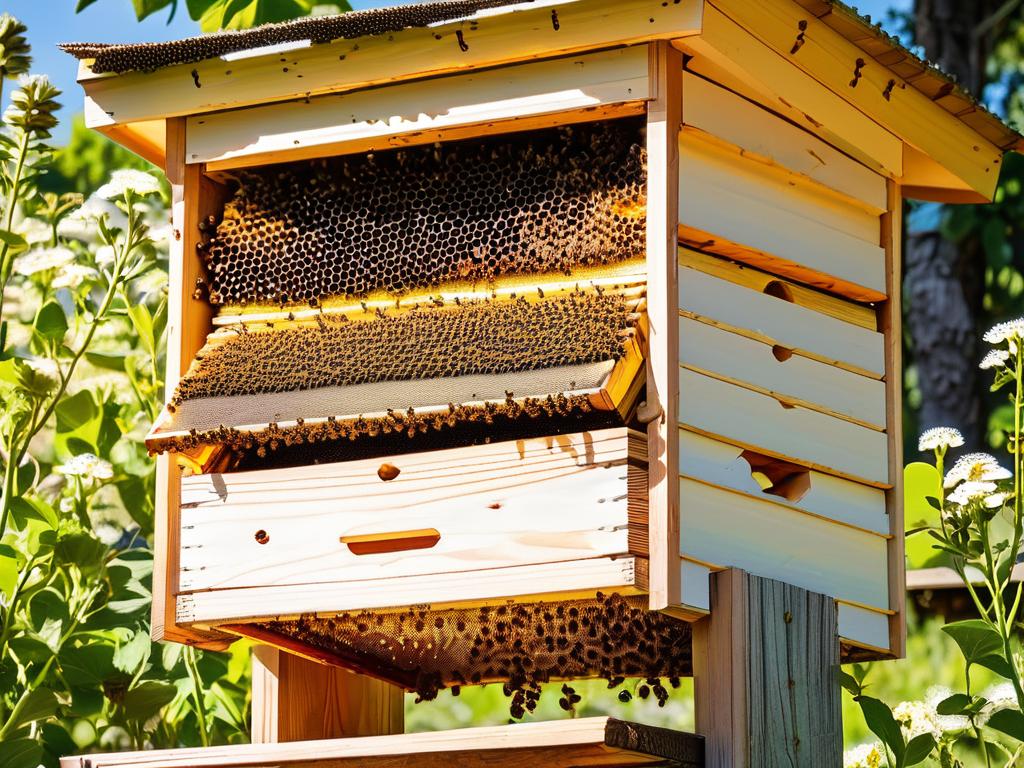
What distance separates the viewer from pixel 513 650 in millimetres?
3645

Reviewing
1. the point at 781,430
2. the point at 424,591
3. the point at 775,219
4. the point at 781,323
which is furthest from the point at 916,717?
the point at 424,591

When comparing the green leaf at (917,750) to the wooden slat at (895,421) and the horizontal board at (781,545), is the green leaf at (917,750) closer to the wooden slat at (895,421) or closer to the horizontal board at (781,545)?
the wooden slat at (895,421)

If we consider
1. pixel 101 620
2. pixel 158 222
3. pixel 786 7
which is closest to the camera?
pixel 786 7

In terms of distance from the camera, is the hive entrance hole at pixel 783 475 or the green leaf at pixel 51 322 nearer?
the hive entrance hole at pixel 783 475

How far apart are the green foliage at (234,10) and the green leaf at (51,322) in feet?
3.41

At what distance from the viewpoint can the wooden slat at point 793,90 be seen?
10.6ft

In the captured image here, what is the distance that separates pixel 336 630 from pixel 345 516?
0.48 m

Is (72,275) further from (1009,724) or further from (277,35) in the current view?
(1009,724)

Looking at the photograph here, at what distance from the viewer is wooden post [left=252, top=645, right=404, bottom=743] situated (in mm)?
3711

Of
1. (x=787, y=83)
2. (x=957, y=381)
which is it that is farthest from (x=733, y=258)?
(x=957, y=381)

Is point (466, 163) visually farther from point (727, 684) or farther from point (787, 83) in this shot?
point (727, 684)

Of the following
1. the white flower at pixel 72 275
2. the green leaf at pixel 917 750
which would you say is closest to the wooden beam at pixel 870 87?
the green leaf at pixel 917 750

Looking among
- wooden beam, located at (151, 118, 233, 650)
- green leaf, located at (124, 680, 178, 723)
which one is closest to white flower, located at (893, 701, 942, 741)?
wooden beam, located at (151, 118, 233, 650)

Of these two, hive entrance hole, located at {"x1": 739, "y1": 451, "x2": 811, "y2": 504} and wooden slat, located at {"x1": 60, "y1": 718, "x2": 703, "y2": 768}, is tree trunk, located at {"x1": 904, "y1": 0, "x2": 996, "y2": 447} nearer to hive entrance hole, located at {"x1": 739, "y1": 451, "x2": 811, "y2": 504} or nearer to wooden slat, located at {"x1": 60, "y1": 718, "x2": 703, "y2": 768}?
hive entrance hole, located at {"x1": 739, "y1": 451, "x2": 811, "y2": 504}
